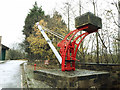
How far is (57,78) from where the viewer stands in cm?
420

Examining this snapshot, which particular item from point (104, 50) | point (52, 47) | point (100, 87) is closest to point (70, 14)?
point (52, 47)

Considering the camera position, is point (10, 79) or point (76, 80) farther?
point (10, 79)

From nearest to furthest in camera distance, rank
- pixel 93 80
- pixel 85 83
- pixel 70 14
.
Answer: pixel 85 83
pixel 93 80
pixel 70 14

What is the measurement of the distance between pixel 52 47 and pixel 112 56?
25.1 feet

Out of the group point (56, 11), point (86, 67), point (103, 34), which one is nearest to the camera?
point (86, 67)

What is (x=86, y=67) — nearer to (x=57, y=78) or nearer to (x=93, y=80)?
(x=93, y=80)

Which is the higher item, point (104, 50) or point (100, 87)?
point (104, 50)

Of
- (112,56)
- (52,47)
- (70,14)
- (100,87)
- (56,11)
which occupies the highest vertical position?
(56,11)

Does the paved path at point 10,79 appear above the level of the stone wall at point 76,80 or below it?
below

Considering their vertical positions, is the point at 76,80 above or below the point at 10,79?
above

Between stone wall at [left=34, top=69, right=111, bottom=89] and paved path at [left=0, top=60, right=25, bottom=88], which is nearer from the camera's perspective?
stone wall at [left=34, top=69, right=111, bottom=89]

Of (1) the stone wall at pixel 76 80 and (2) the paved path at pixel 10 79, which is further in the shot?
(2) the paved path at pixel 10 79

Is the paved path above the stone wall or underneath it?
underneath

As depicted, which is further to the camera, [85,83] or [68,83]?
[85,83]
